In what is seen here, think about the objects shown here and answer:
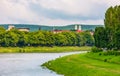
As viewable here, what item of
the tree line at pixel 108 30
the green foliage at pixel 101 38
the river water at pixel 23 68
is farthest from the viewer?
the green foliage at pixel 101 38

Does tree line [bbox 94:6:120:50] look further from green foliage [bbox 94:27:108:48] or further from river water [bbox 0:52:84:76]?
river water [bbox 0:52:84:76]

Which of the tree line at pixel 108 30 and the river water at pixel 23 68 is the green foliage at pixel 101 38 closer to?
the tree line at pixel 108 30

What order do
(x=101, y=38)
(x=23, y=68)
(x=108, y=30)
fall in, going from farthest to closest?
(x=101, y=38) → (x=108, y=30) → (x=23, y=68)

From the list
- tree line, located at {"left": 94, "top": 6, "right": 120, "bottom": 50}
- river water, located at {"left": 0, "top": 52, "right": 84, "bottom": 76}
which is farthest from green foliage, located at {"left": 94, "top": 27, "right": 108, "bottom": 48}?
river water, located at {"left": 0, "top": 52, "right": 84, "bottom": 76}

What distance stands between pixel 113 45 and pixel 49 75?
120 feet

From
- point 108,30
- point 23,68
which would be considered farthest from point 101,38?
point 23,68

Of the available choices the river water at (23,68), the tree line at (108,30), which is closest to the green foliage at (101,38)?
the tree line at (108,30)

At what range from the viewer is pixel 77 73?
7319 cm

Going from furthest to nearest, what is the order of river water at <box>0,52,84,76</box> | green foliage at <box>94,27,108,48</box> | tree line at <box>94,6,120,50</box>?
green foliage at <box>94,27,108,48</box>, tree line at <box>94,6,120,50</box>, river water at <box>0,52,84,76</box>

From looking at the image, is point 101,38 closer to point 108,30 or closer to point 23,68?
point 108,30

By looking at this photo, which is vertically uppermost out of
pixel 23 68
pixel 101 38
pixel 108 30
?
pixel 108 30

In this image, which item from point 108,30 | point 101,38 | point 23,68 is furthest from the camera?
point 101,38

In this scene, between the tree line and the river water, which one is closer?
the river water

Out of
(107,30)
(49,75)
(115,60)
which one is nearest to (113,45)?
(107,30)
